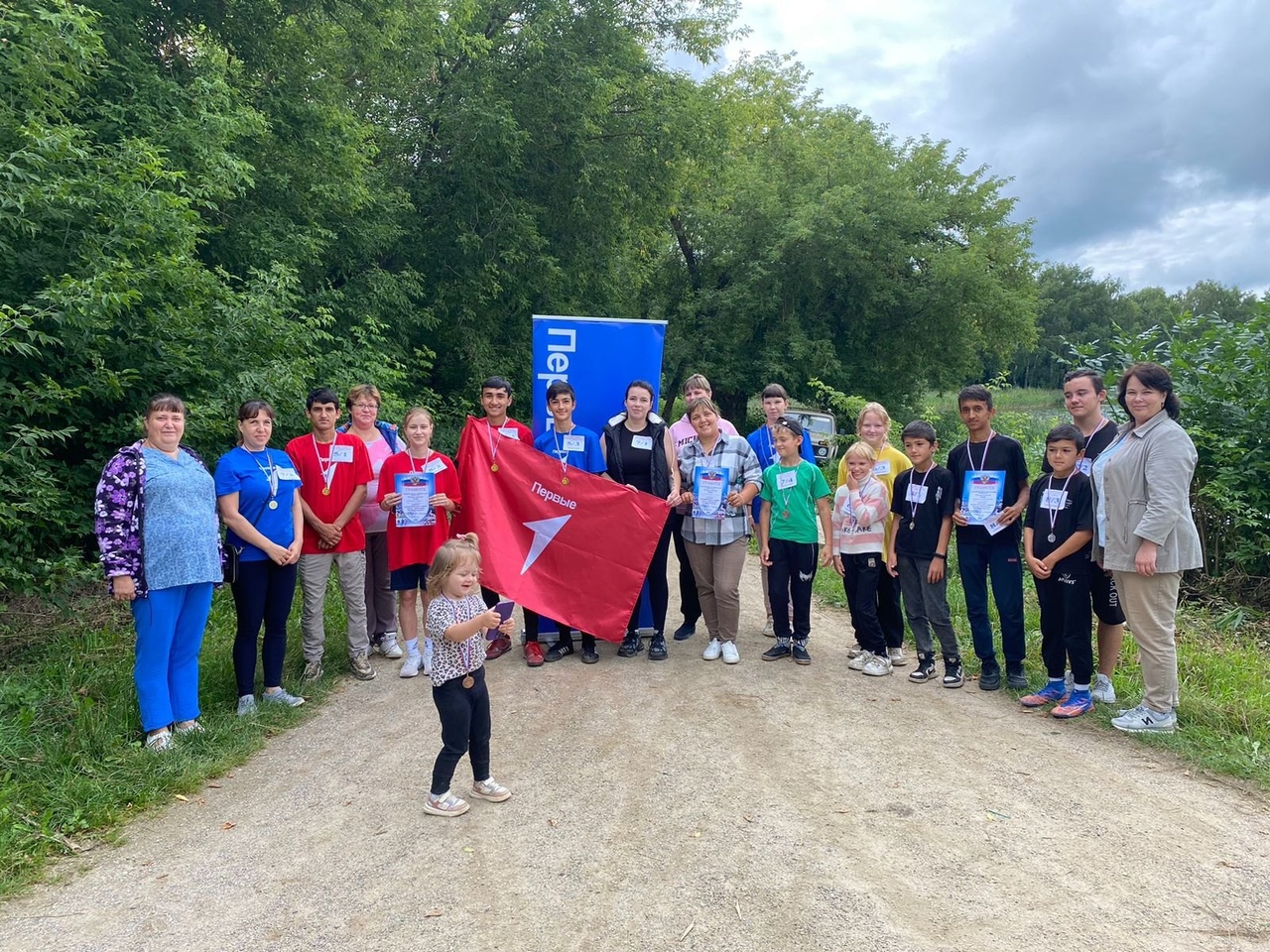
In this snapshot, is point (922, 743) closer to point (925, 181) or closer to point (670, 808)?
point (670, 808)

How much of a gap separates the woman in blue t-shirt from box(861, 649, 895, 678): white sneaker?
3899 millimetres

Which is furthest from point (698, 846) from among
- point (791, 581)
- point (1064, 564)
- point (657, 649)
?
point (1064, 564)

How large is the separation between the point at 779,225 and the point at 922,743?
19.7m

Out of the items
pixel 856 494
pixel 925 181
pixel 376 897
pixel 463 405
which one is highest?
pixel 925 181

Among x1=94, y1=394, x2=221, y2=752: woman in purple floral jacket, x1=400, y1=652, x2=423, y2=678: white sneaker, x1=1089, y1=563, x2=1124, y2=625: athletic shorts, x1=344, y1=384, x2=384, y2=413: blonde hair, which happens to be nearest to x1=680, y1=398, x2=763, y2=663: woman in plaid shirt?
x1=400, y1=652, x2=423, y2=678: white sneaker

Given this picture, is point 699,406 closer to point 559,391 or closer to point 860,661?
point 559,391

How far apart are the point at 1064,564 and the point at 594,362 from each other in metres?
3.78

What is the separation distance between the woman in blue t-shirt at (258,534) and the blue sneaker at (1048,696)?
465cm

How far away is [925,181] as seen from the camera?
25609mm

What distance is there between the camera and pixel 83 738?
4129mm

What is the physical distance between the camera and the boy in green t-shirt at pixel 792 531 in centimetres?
596

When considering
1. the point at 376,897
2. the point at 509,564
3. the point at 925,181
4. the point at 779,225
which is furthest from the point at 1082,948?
the point at 925,181

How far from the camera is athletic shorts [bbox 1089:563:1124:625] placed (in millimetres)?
5027

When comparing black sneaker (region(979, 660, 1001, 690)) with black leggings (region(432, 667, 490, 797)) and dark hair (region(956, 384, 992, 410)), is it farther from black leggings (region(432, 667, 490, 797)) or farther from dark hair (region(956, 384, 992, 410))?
black leggings (region(432, 667, 490, 797))
